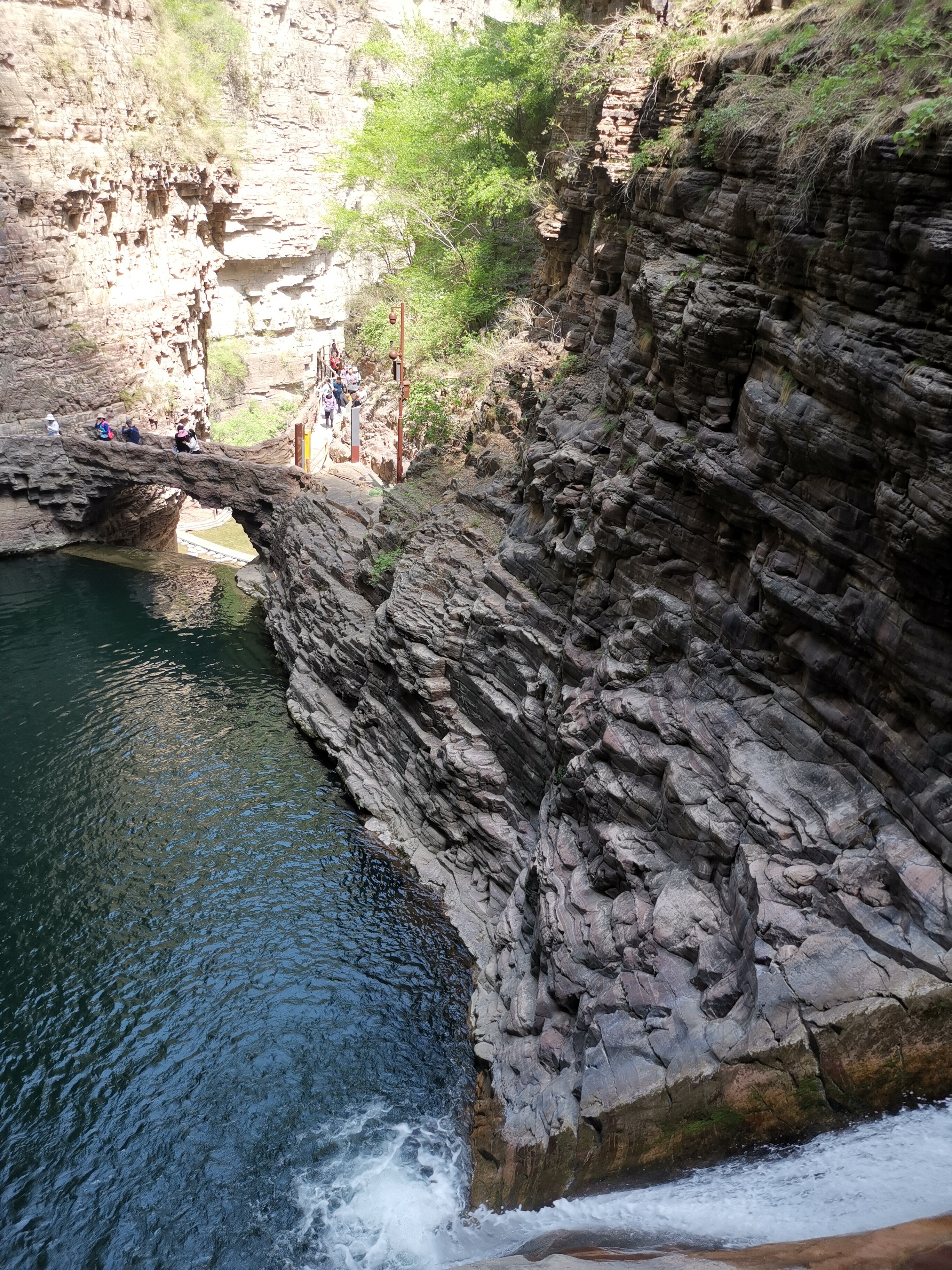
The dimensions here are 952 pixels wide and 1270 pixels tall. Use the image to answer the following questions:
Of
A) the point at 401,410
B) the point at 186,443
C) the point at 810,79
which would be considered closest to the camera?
the point at 810,79

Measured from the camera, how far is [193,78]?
41.4 meters

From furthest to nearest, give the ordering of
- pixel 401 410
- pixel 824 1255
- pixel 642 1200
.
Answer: pixel 401 410 < pixel 642 1200 < pixel 824 1255

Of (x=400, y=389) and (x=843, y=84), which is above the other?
(x=843, y=84)

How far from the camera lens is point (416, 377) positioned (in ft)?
102

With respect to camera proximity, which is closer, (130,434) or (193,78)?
(130,434)

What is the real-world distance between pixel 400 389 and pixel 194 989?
19466 millimetres

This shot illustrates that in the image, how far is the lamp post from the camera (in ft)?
94.4

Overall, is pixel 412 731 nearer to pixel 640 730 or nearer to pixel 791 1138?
pixel 640 730

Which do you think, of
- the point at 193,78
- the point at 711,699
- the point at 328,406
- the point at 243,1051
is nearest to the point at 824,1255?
the point at 711,699

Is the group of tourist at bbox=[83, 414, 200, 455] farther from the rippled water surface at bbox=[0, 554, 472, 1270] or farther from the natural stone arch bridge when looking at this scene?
the rippled water surface at bbox=[0, 554, 472, 1270]

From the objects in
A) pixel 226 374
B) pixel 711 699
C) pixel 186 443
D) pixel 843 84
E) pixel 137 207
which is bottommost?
pixel 226 374

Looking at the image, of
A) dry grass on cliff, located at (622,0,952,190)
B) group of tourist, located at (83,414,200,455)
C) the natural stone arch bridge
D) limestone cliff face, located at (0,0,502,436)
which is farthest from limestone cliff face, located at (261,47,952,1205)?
limestone cliff face, located at (0,0,502,436)

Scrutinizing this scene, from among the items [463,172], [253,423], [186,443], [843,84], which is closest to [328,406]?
[186,443]

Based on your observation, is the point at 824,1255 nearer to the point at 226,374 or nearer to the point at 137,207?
the point at 137,207
